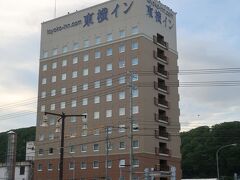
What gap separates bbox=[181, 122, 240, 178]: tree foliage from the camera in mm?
117250

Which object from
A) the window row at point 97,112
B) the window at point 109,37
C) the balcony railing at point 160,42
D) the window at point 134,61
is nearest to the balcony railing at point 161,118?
the window row at point 97,112

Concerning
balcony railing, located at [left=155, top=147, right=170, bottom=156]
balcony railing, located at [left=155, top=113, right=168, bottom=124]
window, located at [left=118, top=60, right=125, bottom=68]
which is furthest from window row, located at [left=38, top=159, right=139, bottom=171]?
window, located at [left=118, top=60, right=125, bottom=68]

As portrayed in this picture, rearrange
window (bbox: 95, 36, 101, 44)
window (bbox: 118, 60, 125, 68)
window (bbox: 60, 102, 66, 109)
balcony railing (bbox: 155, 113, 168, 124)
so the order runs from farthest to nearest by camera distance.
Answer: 1. window (bbox: 60, 102, 66, 109)
2. window (bbox: 95, 36, 101, 44)
3. window (bbox: 118, 60, 125, 68)
4. balcony railing (bbox: 155, 113, 168, 124)

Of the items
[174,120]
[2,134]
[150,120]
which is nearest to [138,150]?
[150,120]

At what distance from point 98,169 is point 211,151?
4342 centimetres

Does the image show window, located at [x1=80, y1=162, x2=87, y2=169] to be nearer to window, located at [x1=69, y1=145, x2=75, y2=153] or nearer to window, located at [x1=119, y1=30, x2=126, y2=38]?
window, located at [x1=69, y1=145, x2=75, y2=153]

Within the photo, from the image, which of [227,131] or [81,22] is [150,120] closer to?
[81,22]

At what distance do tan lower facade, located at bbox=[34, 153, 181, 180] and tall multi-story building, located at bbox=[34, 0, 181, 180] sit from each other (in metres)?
0.18

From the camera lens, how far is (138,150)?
81000 mm

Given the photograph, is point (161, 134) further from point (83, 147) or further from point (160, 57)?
point (83, 147)

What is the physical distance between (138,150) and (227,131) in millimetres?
46421

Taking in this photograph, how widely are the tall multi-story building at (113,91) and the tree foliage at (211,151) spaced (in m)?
31.7

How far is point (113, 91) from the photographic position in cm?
8762

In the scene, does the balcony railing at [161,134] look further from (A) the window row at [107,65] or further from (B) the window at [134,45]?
(B) the window at [134,45]
